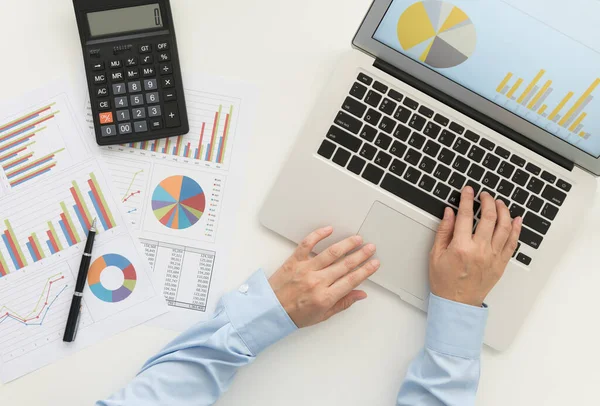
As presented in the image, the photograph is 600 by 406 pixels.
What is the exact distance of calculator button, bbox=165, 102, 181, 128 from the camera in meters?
0.73

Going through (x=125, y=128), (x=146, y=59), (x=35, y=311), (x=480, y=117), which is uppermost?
(x=480, y=117)

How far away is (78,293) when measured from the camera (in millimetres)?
731

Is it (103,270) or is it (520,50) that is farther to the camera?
(103,270)

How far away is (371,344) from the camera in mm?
749

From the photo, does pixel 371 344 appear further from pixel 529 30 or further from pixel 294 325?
pixel 529 30

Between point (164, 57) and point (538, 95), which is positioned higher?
point (538, 95)

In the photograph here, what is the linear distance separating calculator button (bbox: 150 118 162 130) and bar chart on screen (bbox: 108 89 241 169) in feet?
0.10

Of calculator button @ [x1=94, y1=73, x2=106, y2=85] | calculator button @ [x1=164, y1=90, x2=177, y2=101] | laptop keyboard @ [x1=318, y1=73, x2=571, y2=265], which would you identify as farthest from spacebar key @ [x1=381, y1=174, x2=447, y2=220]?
calculator button @ [x1=94, y1=73, x2=106, y2=85]

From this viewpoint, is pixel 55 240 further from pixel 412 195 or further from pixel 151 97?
pixel 412 195

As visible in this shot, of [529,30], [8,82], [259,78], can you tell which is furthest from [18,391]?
[529,30]

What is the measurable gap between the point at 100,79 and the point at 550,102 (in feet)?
2.12

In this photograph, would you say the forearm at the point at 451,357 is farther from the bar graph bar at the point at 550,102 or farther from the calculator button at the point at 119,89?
the calculator button at the point at 119,89

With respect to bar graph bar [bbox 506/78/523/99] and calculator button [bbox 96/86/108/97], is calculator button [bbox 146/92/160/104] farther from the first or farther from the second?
bar graph bar [bbox 506/78/523/99]

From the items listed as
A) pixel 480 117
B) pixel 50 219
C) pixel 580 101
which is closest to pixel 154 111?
pixel 50 219
